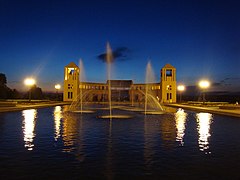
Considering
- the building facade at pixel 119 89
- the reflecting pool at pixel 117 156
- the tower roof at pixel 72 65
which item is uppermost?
the tower roof at pixel 72 65

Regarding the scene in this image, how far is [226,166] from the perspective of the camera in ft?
23.5

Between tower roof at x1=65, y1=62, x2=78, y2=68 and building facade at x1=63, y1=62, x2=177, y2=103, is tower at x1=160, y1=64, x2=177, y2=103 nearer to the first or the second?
building facade at x1=63, y1=62, x2=177, y2=103

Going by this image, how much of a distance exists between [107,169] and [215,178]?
271 cm

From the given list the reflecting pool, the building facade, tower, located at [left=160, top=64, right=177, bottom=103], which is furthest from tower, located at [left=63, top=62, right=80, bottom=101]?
the reflecting pool

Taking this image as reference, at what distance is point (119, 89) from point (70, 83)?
17.5m

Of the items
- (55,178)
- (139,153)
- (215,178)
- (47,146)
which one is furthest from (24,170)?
(215,178)

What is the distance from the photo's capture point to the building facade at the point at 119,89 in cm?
6694

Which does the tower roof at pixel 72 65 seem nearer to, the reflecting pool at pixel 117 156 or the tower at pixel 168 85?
the tower at pixel 168 85

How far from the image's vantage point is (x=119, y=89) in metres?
79.4

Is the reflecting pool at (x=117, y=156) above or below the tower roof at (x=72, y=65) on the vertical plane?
below

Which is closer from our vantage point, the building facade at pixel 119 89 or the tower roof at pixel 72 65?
the building facade at pixel 119 89

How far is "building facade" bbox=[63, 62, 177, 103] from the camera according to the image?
6694cm

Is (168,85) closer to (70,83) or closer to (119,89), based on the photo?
(119,89)

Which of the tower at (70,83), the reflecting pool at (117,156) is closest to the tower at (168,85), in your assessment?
the tower at (70,83)
